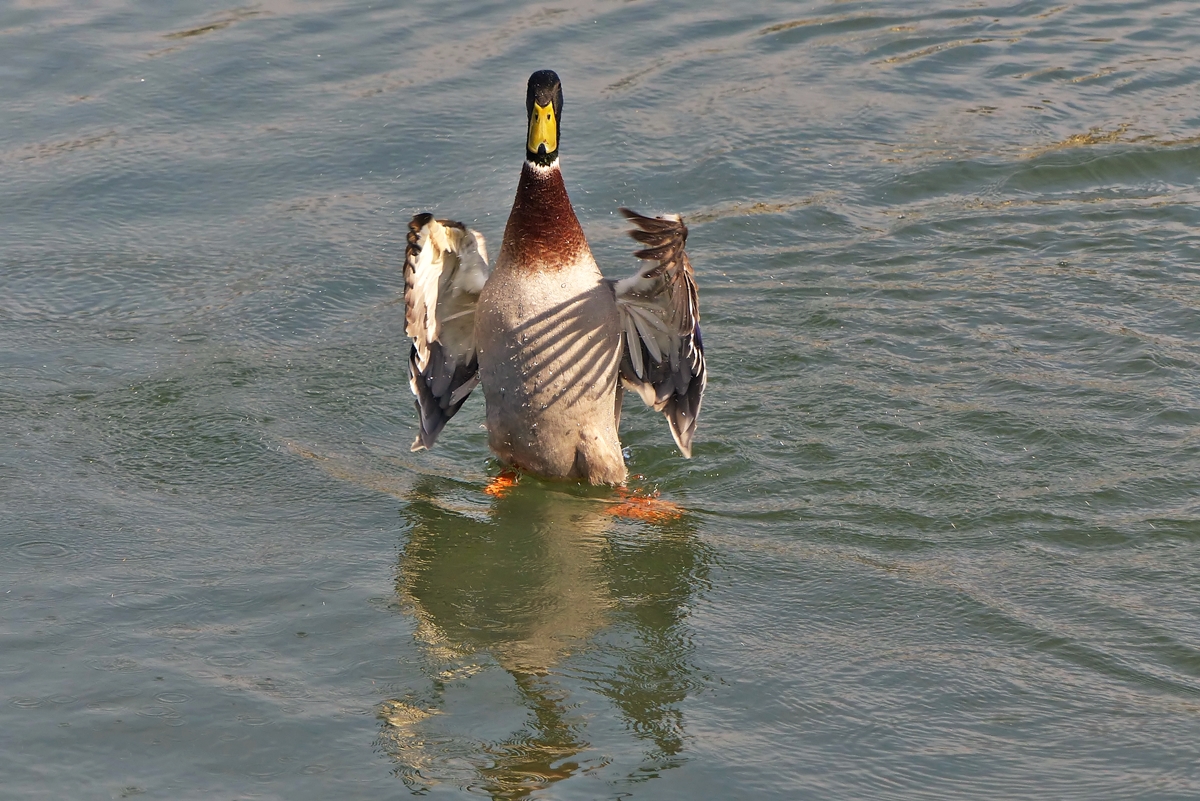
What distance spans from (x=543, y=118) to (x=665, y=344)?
1107mm

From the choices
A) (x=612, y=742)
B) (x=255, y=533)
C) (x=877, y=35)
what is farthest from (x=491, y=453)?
(x=877, y=35)

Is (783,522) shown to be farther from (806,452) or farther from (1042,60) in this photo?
(1042,60)

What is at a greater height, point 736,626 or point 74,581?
point 74,581

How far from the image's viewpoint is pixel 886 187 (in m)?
9.10

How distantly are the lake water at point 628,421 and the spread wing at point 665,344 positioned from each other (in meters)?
0.32

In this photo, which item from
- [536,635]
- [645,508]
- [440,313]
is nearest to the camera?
[536,635]

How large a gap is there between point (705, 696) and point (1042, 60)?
7.44 metres

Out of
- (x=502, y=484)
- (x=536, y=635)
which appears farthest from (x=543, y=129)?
(x=536, y=635)

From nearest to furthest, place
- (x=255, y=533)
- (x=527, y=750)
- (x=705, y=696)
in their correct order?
(x=527, y=750)
(x=705, y=696)
(x=255, y=533)

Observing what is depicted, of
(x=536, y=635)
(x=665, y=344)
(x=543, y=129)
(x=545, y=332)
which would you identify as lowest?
(x=536, y=635)

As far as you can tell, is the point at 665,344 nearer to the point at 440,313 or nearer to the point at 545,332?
the point at 545,332

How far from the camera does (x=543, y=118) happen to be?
595cm

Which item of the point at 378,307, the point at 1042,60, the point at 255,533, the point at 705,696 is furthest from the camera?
the point at 1042,60

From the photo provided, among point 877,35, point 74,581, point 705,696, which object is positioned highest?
point 877,35
